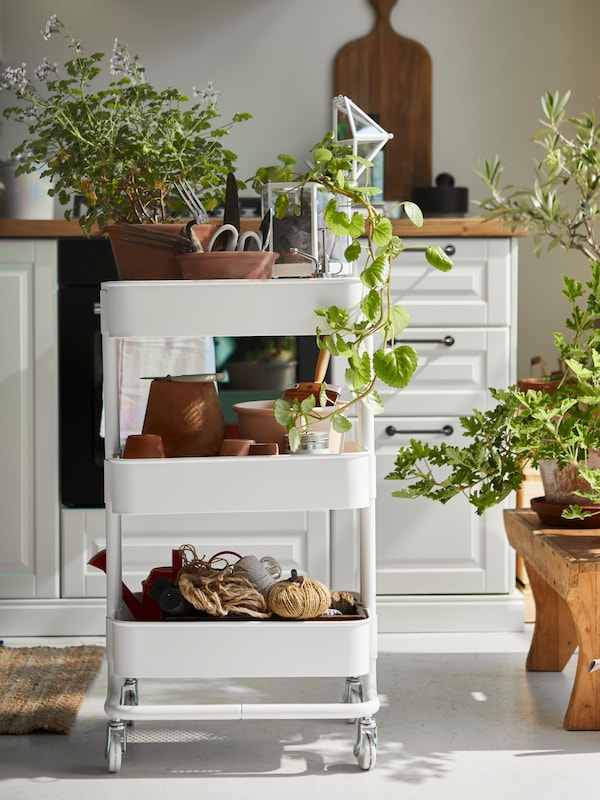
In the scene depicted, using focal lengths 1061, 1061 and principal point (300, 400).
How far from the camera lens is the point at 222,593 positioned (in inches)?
77.0

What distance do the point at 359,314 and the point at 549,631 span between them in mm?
1066

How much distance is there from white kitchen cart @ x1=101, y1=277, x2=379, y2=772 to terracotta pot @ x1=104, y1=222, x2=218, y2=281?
0.25ft

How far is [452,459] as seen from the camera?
2.27 meters

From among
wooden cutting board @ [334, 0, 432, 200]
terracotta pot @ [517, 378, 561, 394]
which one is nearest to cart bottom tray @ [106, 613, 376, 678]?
terracotta pot @ [517, 378, 561, 394]

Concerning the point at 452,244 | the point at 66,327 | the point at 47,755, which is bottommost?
the point at 47,755

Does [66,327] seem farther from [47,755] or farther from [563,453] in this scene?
[563,453]

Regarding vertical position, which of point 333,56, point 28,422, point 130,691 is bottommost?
point 130,691

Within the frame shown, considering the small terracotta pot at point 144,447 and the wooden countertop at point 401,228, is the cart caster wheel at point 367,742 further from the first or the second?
the wooden countertop at point 401,228

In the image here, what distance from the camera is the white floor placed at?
192 cm

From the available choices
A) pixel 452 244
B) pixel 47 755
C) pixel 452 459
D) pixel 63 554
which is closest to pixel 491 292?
pixel 452 244

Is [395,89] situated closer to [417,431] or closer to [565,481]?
[417,431]

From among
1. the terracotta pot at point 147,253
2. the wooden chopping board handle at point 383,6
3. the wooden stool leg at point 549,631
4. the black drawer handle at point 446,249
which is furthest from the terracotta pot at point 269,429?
the wooden chopping board handle at point 383,6

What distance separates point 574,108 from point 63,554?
2.20 metres

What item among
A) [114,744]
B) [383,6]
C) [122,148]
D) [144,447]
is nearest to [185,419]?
[144,447]
